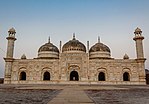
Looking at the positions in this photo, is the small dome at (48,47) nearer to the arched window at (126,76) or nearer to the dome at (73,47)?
the dome at (73,47)

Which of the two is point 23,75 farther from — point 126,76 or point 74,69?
point 126,76

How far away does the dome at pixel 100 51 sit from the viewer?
37981 mm

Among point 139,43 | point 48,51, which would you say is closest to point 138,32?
point 139,43

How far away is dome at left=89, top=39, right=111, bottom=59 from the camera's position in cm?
3798

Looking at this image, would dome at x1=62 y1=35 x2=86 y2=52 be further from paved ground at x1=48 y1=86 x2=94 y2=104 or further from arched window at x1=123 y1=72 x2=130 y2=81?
paved ground at x1=48 y1=86 x2=94 y2=104

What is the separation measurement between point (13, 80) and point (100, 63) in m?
16.8

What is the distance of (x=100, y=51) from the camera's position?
3816 cm

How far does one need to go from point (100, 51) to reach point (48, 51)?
38.7ft

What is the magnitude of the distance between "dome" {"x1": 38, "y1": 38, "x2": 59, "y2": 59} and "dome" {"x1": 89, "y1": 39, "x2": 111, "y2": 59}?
A: 8477 millimetres

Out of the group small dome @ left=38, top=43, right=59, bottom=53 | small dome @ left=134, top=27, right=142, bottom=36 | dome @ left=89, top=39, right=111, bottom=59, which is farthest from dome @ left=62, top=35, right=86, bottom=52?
small dome @ left=134, top=27, right=142, bottom=36

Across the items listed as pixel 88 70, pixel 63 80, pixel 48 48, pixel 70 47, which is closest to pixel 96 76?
pixel 88 70

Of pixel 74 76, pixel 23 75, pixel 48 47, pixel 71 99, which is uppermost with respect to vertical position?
pixel 48 47

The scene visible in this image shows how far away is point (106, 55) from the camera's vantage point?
126 ft

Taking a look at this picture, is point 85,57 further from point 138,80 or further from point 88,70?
point 138,80
